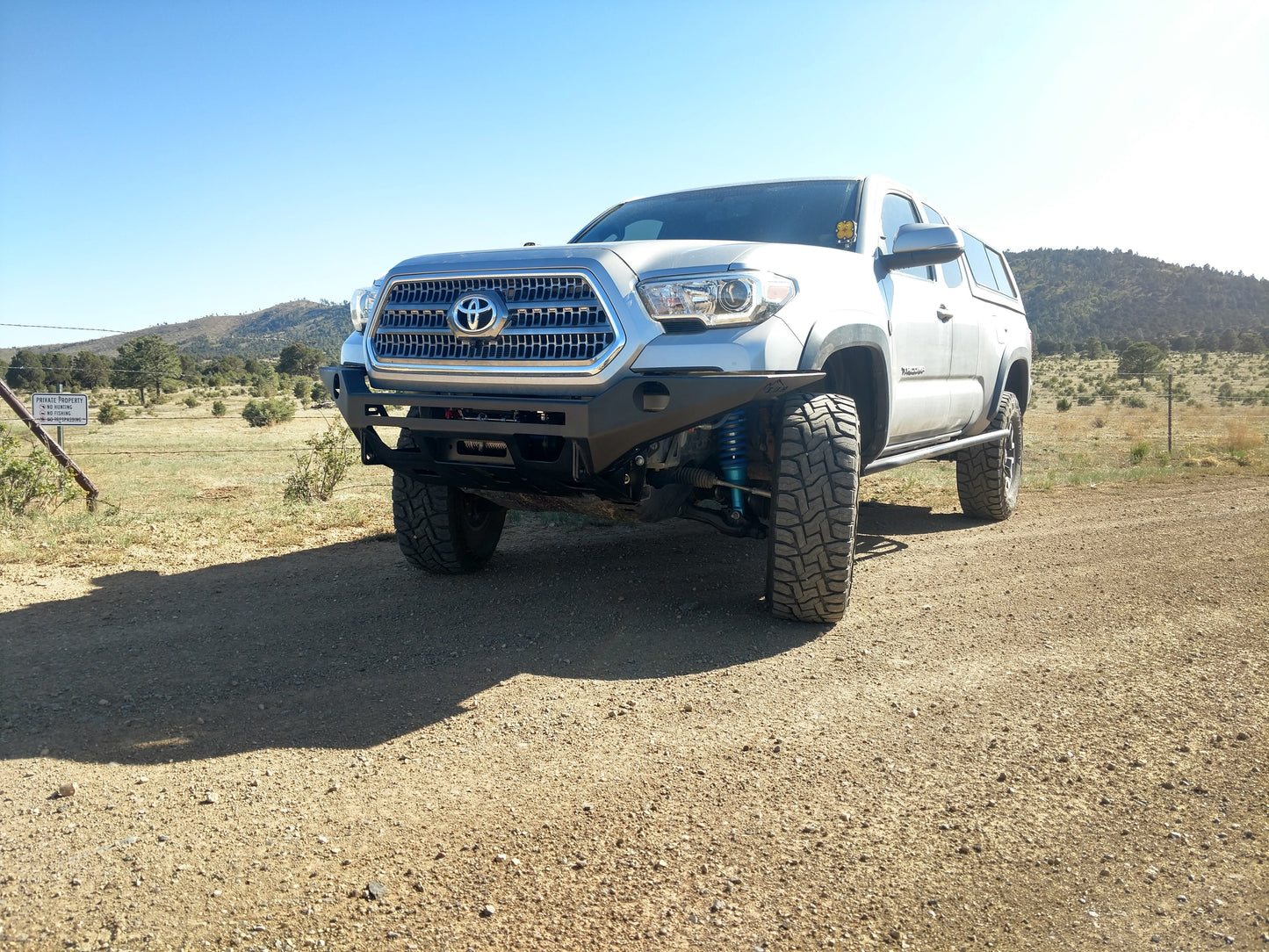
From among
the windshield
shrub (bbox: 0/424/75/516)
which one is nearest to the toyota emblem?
the windshield

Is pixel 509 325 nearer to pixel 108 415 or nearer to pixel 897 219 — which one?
pixel 897 219

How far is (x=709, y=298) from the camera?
3.96m

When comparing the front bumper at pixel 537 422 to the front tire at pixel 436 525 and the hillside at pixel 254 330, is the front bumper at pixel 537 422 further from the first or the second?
the hillside at pixel 254 330

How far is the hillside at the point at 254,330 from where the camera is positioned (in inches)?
4569

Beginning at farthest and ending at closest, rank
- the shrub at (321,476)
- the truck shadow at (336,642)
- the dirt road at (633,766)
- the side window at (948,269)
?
1. the shrub at (321,476)
2. the side window at (948,269)
3. the truck shadow at (336,642)
4. the dirt road at (633,766)

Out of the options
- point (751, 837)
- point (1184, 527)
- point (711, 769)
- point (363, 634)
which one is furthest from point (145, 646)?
point (1184, 527)

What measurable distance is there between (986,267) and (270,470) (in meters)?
11.9

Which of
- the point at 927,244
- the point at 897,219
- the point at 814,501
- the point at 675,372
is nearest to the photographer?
the point at 675,372

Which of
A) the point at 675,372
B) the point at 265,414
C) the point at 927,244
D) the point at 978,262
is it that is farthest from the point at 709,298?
the point at 265,414

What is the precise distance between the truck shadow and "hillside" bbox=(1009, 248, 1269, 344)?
73487 mm

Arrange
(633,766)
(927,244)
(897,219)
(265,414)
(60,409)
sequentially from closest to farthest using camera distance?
(633,766) → (927,244) → (897,219) → (60,409) → (265,414)

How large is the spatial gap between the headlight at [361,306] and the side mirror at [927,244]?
2742mm

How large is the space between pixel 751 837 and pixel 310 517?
21.8 feet

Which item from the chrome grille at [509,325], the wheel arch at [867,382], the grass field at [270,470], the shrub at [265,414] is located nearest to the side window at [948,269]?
the wheel arch at [867,382]
